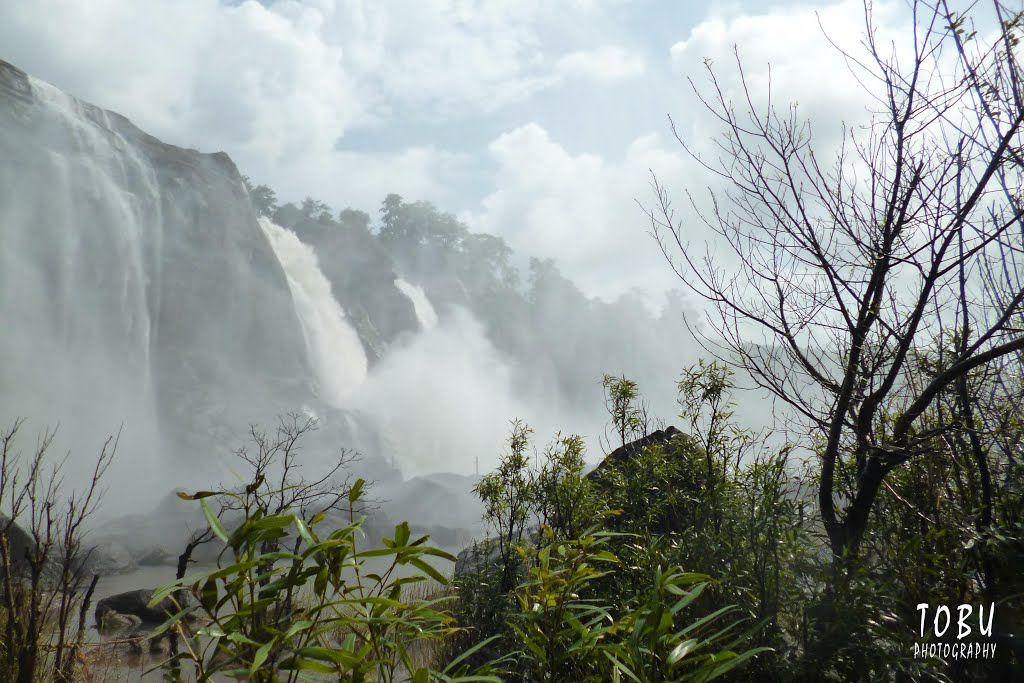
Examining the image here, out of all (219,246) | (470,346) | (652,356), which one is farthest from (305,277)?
(652,356)

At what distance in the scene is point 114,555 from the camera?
13383mm

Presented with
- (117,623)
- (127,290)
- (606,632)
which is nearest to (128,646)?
(117,623)

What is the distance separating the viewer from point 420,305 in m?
43.8

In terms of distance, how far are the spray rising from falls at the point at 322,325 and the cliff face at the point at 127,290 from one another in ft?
3.95

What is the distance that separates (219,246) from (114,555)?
1676 cm

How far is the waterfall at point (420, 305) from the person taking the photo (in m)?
41.4

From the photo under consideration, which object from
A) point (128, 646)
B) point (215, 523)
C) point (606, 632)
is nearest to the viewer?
point (215, 523)

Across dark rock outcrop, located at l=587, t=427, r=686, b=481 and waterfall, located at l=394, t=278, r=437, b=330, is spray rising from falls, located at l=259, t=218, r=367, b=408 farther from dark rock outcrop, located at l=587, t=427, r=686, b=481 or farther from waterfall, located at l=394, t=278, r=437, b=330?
dark rock outcrop, located at l=587, t=427, r=686, b=481

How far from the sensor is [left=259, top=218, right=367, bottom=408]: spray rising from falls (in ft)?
96.2

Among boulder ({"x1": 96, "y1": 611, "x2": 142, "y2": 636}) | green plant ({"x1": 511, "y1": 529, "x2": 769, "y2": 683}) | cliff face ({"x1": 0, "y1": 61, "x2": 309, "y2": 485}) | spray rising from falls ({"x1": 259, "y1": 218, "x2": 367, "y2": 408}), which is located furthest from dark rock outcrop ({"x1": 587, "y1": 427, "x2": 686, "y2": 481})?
spray rising from falls ({"x1": 259, "y1": 218, "x2": 367, "y2": 408})

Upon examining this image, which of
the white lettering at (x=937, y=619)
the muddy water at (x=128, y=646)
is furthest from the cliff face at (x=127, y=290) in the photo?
the white lettering at (x=937, y=619)

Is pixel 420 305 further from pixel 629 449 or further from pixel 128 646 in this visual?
pixel 629 449

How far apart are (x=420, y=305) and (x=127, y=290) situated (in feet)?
73.9

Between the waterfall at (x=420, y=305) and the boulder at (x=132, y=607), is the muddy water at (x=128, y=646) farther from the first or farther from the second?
the waterfall at (x=420, y=305)
